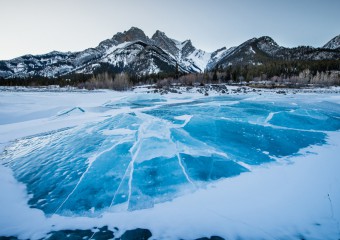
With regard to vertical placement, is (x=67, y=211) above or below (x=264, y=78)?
below

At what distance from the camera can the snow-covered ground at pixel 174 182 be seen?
4855mm

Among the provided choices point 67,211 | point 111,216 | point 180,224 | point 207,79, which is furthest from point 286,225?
point 207,79

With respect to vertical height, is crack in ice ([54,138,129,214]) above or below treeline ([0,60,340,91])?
below

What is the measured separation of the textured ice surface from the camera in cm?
607

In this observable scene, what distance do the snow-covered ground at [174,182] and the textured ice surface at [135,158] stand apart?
0.04 metres

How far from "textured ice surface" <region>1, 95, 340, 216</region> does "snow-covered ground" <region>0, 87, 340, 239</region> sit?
35 millimetres

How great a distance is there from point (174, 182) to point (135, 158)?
228 cm

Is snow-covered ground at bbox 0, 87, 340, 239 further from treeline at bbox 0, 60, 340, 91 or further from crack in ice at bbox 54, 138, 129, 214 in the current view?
treeline at bbox 0, 60, 340, 91

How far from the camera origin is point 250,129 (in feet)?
42.8

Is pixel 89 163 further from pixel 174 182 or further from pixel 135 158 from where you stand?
pixel 174 182

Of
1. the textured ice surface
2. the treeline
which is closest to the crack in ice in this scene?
the textured ice surface

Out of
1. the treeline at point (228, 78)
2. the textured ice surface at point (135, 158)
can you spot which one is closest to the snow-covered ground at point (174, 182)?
the textured ice surface at point (135, 158)

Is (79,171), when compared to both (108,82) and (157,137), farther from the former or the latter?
(108,82)

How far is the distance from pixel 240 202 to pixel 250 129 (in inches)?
317
